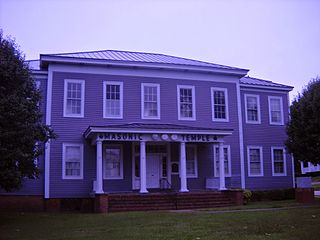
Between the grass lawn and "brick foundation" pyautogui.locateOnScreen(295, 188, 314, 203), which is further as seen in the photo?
"brick foundation" pyautogui.locateOnScreen(295, 188, 314, 203)

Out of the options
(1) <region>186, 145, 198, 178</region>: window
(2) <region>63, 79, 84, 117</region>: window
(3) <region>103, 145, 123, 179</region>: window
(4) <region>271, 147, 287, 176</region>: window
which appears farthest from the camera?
(4) <region>271, 147, 287, 176</region>: window

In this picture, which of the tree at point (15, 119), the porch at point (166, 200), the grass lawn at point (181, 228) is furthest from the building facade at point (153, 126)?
the grass lawn at point (181, 228)

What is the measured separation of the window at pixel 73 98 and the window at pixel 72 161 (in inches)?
74.9

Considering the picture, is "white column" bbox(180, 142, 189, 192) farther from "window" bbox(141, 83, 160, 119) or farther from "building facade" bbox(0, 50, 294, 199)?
"window" bbox(141, 83, 160, 119)

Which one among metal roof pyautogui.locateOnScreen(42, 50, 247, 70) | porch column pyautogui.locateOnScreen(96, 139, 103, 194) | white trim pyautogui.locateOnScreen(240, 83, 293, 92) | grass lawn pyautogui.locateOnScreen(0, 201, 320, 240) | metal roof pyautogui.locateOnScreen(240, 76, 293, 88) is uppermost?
metal roof pyautogui.locateOnScreen(42, 50, 247, 70)

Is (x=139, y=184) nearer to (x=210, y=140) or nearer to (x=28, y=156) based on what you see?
(x=210, y=140)

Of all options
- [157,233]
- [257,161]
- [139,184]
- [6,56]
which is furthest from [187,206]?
[6,56]

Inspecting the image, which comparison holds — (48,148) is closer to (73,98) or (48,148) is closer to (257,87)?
(73,98)

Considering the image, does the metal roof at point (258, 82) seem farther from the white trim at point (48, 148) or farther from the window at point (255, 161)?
the white trim at point (48, 148)

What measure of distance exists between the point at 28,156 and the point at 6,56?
4.07 meters

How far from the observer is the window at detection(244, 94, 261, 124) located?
29.1 metres

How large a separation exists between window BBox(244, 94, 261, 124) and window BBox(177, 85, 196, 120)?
4266 mm

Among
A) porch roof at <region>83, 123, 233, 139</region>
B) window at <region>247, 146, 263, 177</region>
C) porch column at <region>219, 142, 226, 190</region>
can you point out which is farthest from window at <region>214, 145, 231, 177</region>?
porch roof at <region>83, 123, 233, 139</region>

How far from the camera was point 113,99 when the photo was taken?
2555 centimetres
